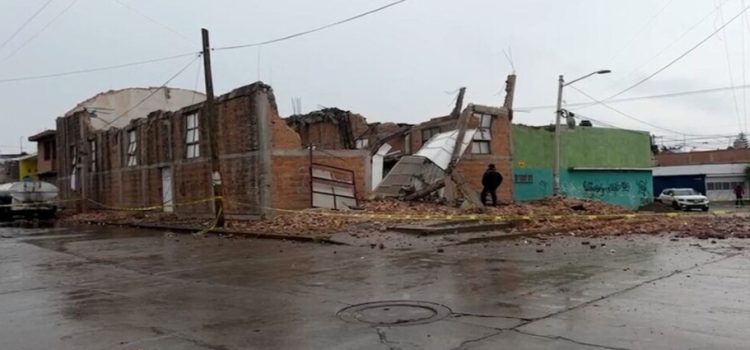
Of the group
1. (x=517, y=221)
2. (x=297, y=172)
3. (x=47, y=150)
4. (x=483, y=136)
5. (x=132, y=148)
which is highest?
(x=47, y=150)

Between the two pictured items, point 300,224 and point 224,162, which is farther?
point 224,162

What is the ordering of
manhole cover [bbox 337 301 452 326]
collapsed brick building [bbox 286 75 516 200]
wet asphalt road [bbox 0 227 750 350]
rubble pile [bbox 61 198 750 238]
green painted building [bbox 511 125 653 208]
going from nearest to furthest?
wet asphalt road [bbox 0 227 750 350] → manhole cover [bbox 337 301 452 326] → rubble pile [bbox 61 198 750 238] → collapsed brick building [bbox 286 75 516 200] → green painted building [bbox 511 125 653 208]

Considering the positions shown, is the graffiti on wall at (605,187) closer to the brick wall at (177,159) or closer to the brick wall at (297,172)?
the brick wall at (297,172)

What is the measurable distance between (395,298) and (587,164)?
101ft

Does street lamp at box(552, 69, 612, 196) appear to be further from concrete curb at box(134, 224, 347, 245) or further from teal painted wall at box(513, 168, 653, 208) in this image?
concrete curb at box(134, 224, 347, 245)

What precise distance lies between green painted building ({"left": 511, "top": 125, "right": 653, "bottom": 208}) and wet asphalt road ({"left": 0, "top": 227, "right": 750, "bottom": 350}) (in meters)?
17.8

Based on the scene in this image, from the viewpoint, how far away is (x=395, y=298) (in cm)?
768

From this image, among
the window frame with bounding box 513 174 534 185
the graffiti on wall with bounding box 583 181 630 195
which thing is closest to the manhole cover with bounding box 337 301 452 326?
the window frame with bounding box 513 174 534 185

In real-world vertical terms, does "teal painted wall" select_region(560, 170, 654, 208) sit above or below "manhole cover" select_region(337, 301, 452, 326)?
above

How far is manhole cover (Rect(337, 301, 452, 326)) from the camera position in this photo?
6.39m

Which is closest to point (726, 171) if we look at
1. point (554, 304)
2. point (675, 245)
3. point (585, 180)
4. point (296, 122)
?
point (585, 180)

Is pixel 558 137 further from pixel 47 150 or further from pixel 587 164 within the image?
pixel 47 150

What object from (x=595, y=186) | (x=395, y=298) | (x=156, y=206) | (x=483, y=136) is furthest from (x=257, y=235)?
(x=595, y=186)

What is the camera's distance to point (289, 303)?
7.58 metres
